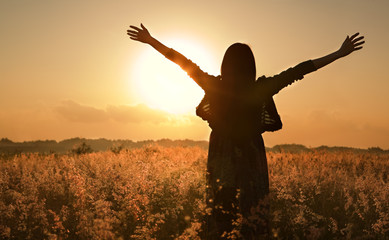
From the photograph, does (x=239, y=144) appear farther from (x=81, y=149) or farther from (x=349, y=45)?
(x=81, y=149)

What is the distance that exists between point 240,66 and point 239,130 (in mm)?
633

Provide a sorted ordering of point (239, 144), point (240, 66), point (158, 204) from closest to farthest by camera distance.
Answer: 1. point (240, 66)
2. point (239, 144)
3. point (158, 204)

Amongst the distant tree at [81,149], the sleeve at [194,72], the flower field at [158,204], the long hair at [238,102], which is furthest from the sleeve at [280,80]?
the distant tree at [81,149]

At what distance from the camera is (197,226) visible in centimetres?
396

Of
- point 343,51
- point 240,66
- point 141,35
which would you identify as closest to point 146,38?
point 141,35

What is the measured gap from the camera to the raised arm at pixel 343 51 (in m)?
3.64

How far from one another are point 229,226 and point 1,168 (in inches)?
291

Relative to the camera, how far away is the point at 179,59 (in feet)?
12.0

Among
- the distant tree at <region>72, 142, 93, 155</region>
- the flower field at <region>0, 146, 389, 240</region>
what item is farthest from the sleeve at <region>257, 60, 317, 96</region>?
the distant tree at <region>72, 142, 93, 155</region>

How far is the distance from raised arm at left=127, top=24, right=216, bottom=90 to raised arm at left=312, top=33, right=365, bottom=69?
112 centimetres

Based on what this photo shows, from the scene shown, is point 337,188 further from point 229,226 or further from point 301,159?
point 229,226

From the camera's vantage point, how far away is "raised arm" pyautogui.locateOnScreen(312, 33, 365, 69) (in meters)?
3.64

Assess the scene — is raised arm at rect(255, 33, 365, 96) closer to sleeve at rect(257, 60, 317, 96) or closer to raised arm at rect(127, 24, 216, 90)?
sleeve at rect(257, 60, 317, 96)

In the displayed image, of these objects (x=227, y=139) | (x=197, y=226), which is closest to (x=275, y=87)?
(x=227, y=139)
